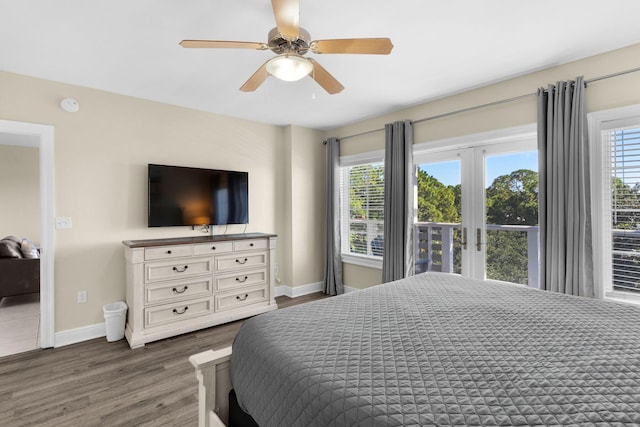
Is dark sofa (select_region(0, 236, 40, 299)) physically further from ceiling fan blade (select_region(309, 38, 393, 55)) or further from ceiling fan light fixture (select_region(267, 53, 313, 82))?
ceiling fan blade (select_region(309, 38, 393, 55))

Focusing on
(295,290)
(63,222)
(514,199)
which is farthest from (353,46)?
(295,290)

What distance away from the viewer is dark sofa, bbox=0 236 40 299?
13.2ft

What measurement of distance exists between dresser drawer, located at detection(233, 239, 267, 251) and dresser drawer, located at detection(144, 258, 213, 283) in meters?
0.33

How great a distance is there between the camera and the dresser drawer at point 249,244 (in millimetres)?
3671

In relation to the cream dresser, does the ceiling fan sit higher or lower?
higher

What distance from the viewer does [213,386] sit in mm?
1552

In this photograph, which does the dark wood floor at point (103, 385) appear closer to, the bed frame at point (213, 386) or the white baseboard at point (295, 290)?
the bed frame at point (213, 386)

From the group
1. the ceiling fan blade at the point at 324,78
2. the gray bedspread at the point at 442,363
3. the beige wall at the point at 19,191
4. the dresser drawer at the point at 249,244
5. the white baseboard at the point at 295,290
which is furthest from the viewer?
the beige wall at the point at 19,191

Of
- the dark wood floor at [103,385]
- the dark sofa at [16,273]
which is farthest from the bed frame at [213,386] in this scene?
the dark sofa at [16,273]

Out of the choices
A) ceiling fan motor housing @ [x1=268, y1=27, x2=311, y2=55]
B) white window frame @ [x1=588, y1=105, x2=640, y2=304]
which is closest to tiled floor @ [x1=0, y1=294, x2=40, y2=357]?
ceiling fan motor housing @ [x1=268, y1=27, x2=311, y2=55]

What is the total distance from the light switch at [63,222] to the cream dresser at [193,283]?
540 millimetres

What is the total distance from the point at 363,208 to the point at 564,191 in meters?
2.42

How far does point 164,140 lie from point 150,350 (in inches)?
89.3

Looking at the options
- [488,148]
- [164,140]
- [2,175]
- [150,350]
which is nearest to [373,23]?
[488,148]
